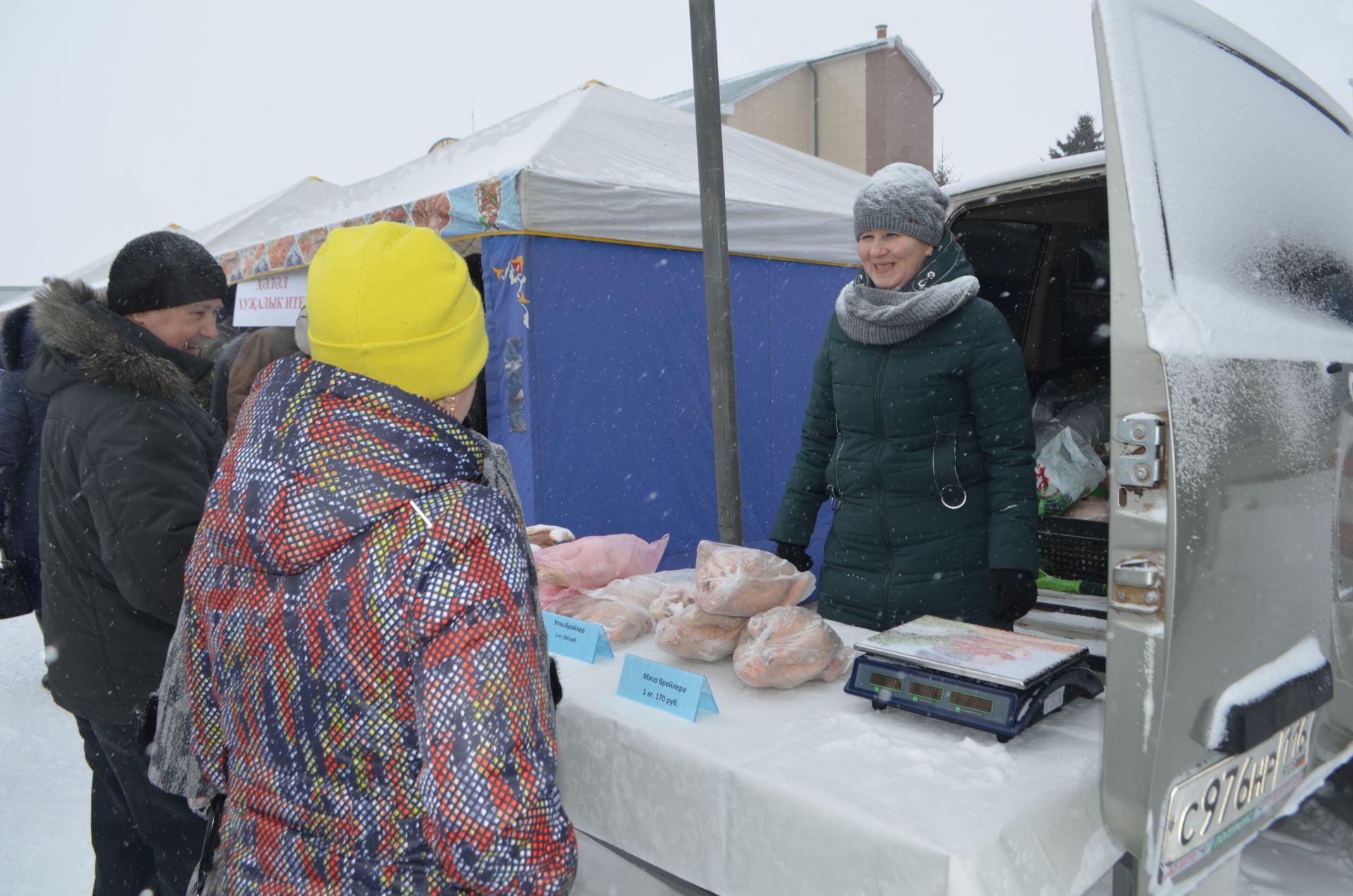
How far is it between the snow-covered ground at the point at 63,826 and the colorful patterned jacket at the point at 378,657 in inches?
77.8

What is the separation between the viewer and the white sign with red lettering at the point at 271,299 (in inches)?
213

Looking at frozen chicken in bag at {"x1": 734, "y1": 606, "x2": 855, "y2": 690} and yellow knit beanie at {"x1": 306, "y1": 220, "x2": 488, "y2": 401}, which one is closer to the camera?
yellow knit beanie at {"x1": 306, "y1": 220, "x2": 488, "y2": 401}

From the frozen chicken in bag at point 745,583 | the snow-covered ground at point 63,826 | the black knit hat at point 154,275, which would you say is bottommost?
the snow-covered ground at point 63,826

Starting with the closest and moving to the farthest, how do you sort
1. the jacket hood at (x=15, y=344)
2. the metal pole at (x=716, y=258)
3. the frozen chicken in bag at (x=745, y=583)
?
1. the frozen chicken in bag at (x=745, y=583)
2. the jacket hood at (x=15, y=344)
3. the metal pole at (x=716, y=258)

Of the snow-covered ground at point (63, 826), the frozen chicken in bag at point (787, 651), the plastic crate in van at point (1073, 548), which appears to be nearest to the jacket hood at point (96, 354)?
the frozen chicken in bag at point (787, 651)

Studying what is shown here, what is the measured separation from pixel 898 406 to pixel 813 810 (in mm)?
1189

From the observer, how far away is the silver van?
1.13 meters

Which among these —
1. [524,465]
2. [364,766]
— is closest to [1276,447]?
[364,766]

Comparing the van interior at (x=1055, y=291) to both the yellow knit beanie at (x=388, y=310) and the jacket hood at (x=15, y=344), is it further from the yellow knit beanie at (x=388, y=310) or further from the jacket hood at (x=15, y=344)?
the jacket hood at (x=15, y=344)

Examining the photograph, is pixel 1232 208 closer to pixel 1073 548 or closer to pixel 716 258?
pixel 1073 548

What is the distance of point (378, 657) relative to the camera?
96 cm

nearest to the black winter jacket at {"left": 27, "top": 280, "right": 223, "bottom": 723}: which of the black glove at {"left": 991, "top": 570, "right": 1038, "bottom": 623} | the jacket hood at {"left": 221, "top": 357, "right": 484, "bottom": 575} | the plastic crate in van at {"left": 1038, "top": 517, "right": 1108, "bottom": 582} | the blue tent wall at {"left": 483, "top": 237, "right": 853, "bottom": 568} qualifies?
the jacket hood at {"left": 221, "top": 357, "right": 484, "bottom": 575}

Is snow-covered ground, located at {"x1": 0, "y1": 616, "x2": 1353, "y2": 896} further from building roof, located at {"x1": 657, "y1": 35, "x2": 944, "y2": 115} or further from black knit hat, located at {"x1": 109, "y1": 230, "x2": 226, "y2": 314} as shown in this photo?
building roof, located at {"x1": 657, "y1": 35, "x2": 944, "y2": 115}

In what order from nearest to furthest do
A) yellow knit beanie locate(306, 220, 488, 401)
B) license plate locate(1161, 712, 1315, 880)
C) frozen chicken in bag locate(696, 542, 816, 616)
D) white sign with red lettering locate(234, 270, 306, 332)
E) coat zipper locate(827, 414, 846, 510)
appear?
1. yellow knit beanie locate(306, 220, 488, 401)
2. license plate locate(1161, 712, 1315, 880)
3. frozen chicken in bag locate(696, 542, 816, 616)
4. coat zipper locate(827, 414, 846, 510)
5. white sign with red lettering locate(234, 270, 306, 332)
